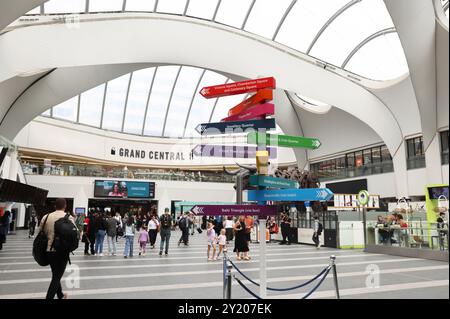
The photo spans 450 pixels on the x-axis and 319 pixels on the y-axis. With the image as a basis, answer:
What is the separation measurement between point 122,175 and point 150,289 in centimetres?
2682

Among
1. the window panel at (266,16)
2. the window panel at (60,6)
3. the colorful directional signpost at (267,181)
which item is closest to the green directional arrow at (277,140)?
the colorful directional signpost at (267,181)

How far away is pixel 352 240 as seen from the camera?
15836mm

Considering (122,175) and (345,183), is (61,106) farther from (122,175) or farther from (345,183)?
(345,183)

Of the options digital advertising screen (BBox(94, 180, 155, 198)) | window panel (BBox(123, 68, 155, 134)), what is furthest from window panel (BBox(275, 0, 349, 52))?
digital advertising screen (BBox(94, 180, 155, 198))

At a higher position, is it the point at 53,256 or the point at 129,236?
the point at 53,256

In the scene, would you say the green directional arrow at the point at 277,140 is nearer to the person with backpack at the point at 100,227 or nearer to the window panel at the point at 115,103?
the person with backpack at the point at 100,227

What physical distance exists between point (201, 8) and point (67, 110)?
1878cm

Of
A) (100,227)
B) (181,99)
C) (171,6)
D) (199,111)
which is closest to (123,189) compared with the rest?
(181,99)

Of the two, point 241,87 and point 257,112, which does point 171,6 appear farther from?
point 257,112

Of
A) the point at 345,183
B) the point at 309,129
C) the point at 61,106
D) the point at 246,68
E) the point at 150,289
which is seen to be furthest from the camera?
the point at 61,106

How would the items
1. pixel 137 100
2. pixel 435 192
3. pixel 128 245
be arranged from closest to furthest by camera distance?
pixel 128 245
pixel 435 192
pixel 137 100

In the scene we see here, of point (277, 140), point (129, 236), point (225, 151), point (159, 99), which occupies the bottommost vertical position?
point (129, 236)

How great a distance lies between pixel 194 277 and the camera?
8086 millimetres
